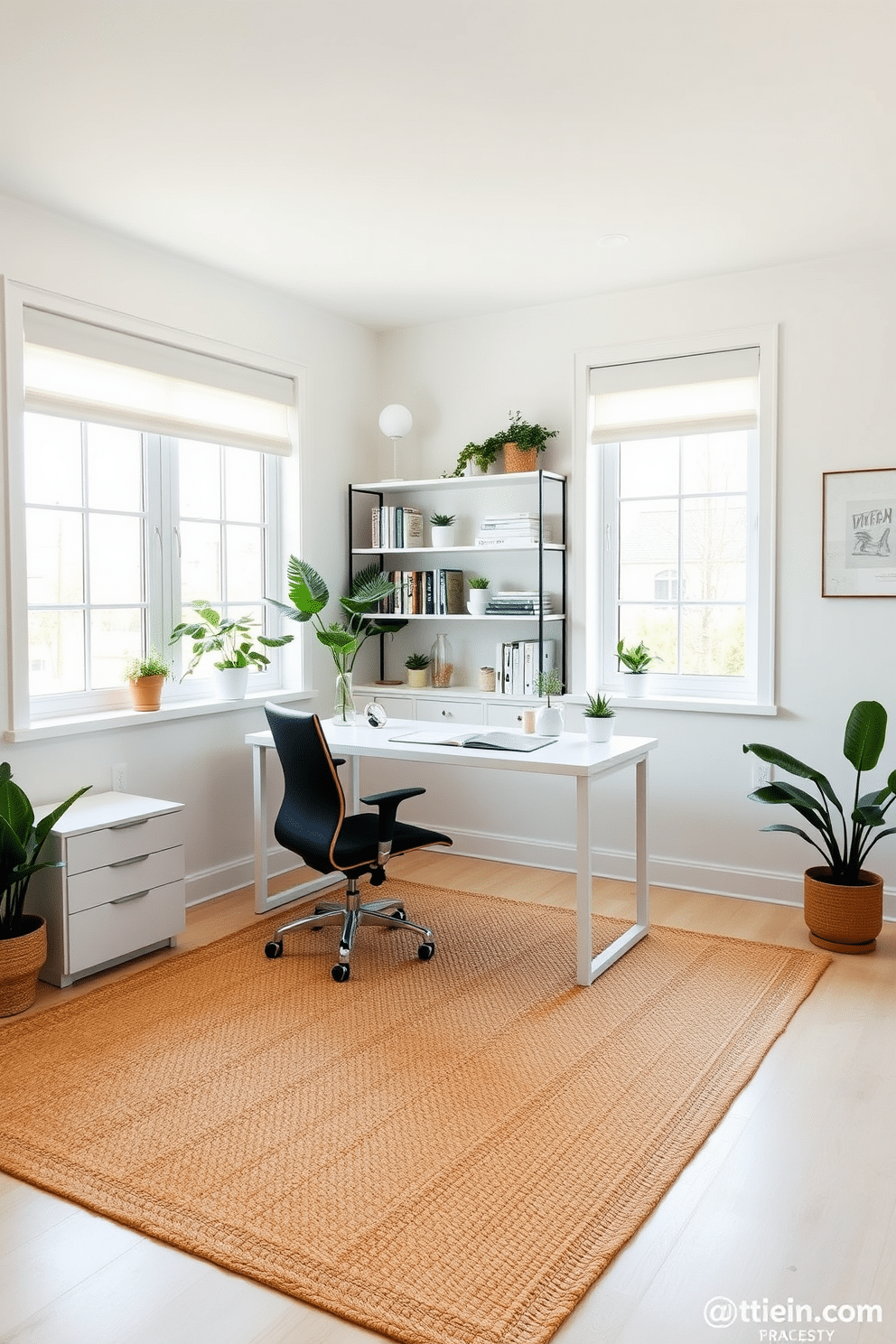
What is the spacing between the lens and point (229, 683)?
4324mm

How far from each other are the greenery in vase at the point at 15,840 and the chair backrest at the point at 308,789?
0.69 m

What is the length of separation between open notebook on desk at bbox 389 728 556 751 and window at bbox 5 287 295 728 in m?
1.08

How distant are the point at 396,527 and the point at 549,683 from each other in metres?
1.22

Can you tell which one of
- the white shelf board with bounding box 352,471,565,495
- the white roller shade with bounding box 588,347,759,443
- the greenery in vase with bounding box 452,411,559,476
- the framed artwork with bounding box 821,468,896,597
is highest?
the white roller shade with bounding box 588,347,759,443

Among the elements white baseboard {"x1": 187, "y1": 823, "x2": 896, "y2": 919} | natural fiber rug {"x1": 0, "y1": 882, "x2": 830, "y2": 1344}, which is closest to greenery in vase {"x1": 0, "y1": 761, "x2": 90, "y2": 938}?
natural fiber rug {"x1": 0, "y1": 882, "x2": 830, "y2": 1344}

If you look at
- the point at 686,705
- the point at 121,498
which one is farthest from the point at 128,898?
the point at 686,705

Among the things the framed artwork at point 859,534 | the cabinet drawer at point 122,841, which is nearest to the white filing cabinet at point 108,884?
the cabinet drawer at point 122,841

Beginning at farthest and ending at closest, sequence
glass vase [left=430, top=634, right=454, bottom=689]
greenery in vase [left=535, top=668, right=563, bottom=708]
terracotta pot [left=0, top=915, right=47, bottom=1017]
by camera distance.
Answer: glass vase [left=430, top=634, right=454, bottom=689]
greenery in vase [left=535, top=668, right=563, bottom=708]
terracotta pot [left=0, top=915, right=47, bottom=1017]

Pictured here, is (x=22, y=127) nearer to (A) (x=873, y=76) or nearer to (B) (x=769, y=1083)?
(A) (x=873, y=76)

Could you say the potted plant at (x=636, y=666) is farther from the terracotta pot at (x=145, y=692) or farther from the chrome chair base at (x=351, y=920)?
the terracotta pot at (x=145, y=692)

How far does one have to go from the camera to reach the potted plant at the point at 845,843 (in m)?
3.61

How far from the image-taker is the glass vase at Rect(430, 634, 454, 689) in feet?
16.3

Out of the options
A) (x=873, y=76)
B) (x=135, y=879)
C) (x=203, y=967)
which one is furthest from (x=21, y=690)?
(x=873, y=76)

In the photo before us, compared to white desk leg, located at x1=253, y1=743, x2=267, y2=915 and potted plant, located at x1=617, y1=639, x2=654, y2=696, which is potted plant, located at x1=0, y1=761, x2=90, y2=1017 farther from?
potted plant, located at x1=617, y1=639, x2=654, y2=696
